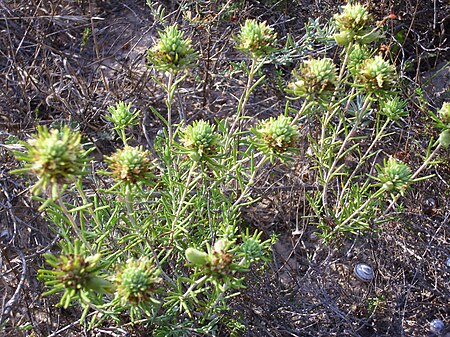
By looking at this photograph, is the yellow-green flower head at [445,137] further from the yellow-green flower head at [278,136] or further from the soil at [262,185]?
the yellow-green flower head at [278,136]

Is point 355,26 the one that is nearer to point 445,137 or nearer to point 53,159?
point 445,137

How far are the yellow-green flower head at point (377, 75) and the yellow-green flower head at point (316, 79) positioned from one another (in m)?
0.23

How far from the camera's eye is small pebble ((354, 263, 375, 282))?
3.18 m

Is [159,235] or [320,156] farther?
[320,156]

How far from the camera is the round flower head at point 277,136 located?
211 cm

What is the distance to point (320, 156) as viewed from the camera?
2812 mm

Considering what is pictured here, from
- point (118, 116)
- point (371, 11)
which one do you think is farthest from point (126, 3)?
point (118, 116)

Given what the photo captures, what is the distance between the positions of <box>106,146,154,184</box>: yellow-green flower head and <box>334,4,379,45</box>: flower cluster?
1.21m

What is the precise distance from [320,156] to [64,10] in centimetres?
290

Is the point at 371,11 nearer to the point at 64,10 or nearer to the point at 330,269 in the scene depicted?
the point at 330,269

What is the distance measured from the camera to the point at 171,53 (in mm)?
2227

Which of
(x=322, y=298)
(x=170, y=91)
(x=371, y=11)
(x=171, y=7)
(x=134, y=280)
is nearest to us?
(x=134, y=280)

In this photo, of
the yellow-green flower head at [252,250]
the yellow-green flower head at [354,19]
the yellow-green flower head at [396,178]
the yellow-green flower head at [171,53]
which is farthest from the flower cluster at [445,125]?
the yellow-green flower head at [171,53]

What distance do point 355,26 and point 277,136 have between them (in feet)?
2.47
